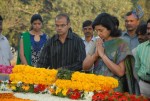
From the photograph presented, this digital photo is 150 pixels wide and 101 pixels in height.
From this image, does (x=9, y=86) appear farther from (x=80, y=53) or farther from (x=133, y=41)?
(x=133, y=41)

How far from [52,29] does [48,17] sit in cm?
122

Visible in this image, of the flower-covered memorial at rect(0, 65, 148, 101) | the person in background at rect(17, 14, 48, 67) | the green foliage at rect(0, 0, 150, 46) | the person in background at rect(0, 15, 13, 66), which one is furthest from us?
the green foliage at rect(0, 0, 150, 46)

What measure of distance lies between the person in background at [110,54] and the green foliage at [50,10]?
20.7m

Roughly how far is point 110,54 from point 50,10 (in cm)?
2273

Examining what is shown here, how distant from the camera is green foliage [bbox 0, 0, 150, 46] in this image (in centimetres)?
2712

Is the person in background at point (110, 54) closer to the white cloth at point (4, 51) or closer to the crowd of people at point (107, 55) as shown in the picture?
the crowd of people at point (107, 55)

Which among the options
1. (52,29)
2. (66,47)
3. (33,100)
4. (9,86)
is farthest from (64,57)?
(52,29)

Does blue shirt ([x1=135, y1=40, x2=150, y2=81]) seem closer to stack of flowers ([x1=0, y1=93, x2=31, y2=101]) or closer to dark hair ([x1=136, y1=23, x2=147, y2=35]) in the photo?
dark hair ([x1=136, y1=23, x2=147, y2=35])

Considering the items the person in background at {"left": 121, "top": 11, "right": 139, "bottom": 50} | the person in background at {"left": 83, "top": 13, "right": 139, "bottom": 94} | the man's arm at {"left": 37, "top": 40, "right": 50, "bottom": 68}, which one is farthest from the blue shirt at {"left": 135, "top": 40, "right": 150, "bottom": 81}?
the man's arm at {"left": 37, "top": 40, "right": 50, "bottom": 68}

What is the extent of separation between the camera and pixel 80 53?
21.9 feet

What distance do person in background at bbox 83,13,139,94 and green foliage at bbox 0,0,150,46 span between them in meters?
20.7

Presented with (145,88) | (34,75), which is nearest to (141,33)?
(145,88)

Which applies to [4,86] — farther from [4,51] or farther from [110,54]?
[4,51]

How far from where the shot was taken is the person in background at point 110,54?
5473 millimetres
